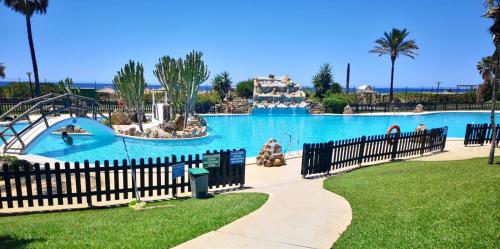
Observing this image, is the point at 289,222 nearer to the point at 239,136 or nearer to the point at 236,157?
the point at 236,157

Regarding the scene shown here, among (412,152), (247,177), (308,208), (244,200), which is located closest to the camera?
(308,208)

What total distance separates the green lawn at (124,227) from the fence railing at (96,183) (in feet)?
1.96

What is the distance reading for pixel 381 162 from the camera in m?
14.0

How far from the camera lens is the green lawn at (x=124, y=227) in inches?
196

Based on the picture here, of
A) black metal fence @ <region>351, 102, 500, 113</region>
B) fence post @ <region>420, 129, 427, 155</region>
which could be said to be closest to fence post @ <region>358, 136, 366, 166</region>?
fence post @ <region>420, 129, 427, 155</region>

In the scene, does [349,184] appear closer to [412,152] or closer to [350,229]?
[350,229]

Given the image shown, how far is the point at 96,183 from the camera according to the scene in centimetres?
819

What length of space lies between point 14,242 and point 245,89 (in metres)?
43.5

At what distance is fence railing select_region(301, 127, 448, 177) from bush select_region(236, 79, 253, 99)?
110 ft

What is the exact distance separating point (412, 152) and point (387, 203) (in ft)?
33.2

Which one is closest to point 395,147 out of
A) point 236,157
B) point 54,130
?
point 236,157

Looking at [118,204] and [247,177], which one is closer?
[118,204]

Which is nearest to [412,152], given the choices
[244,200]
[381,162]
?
[381,162]

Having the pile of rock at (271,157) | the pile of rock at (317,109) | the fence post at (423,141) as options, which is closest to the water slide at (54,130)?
the pile of rock at (271,157)
